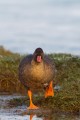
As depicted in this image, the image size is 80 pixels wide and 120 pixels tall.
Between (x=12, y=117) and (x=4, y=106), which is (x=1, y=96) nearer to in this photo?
(x=4, y=106)

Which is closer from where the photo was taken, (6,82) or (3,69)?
(6,82)

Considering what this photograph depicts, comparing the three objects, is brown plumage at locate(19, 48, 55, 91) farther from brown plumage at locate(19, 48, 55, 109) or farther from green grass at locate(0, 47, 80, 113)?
green grass at locate(0, 47, 80, 113)

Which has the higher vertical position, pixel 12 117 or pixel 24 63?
pixel 24 63

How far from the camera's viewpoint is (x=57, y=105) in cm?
1241

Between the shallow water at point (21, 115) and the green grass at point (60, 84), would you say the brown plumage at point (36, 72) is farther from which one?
the shallow water at point (21, 115)

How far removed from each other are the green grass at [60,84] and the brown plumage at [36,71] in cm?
44

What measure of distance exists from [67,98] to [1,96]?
3150 mm

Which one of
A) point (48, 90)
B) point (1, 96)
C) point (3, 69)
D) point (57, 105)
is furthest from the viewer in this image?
point (3, 69)

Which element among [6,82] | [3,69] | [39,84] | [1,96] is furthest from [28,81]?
[3,69]

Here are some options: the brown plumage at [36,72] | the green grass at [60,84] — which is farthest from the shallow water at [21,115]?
the brown plumage at [36,72]

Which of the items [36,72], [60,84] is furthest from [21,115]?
[60,84]

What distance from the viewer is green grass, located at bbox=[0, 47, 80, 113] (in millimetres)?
12348

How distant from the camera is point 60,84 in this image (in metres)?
16.4

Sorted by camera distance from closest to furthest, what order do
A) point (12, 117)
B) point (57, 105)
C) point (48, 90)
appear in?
point (12, 117)
point (57, 105)
point (48, 90)
